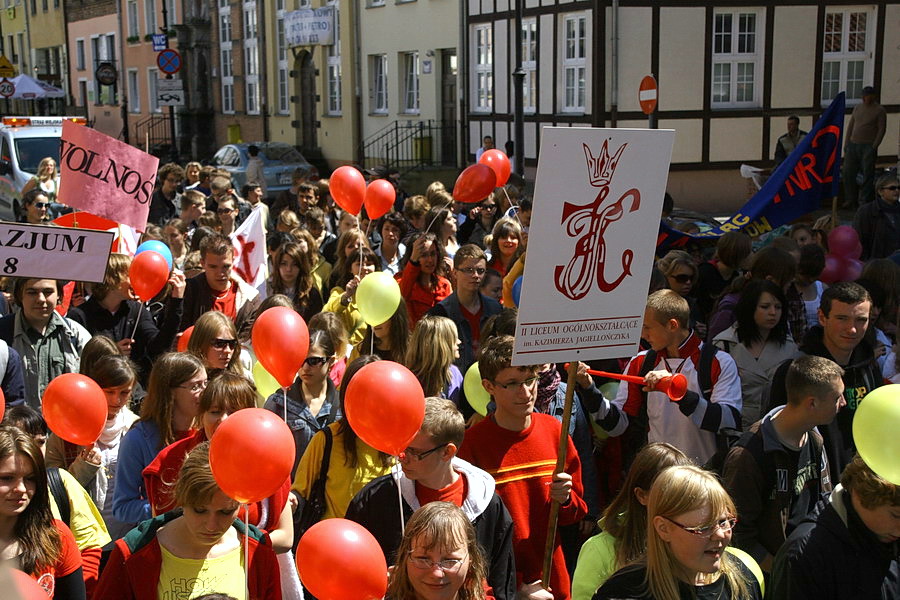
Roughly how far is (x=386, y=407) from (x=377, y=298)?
2.41 metres

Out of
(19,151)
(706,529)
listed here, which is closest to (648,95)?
(706,529)

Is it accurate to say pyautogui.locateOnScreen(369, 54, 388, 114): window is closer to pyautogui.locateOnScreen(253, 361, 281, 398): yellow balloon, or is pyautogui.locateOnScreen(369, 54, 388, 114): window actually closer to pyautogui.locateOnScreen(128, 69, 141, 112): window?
pyautogui.locateOnScreen(128, 69, 141, 112): window

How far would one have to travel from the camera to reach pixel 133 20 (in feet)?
138

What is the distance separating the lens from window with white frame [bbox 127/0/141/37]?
136 ft

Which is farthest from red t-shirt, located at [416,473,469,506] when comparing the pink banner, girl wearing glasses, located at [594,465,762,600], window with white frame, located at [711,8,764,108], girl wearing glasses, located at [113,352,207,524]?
Answer: window with white frame, located at [711,8,764,108]

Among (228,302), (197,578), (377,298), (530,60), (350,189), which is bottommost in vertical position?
(197,578)

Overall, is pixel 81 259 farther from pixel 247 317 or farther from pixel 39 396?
pixel 247 317

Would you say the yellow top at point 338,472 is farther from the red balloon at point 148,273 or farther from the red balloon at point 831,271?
the red balloon at point 831,271

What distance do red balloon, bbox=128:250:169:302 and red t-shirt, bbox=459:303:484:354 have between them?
1939mm

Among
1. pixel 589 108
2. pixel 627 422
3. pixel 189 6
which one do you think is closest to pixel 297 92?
pixel 189 6

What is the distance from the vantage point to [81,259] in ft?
18.8

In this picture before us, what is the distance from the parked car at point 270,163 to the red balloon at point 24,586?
19918 mm

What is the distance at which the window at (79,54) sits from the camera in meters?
47.8

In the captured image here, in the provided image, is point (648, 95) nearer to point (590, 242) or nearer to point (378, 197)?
point (378, 197)
